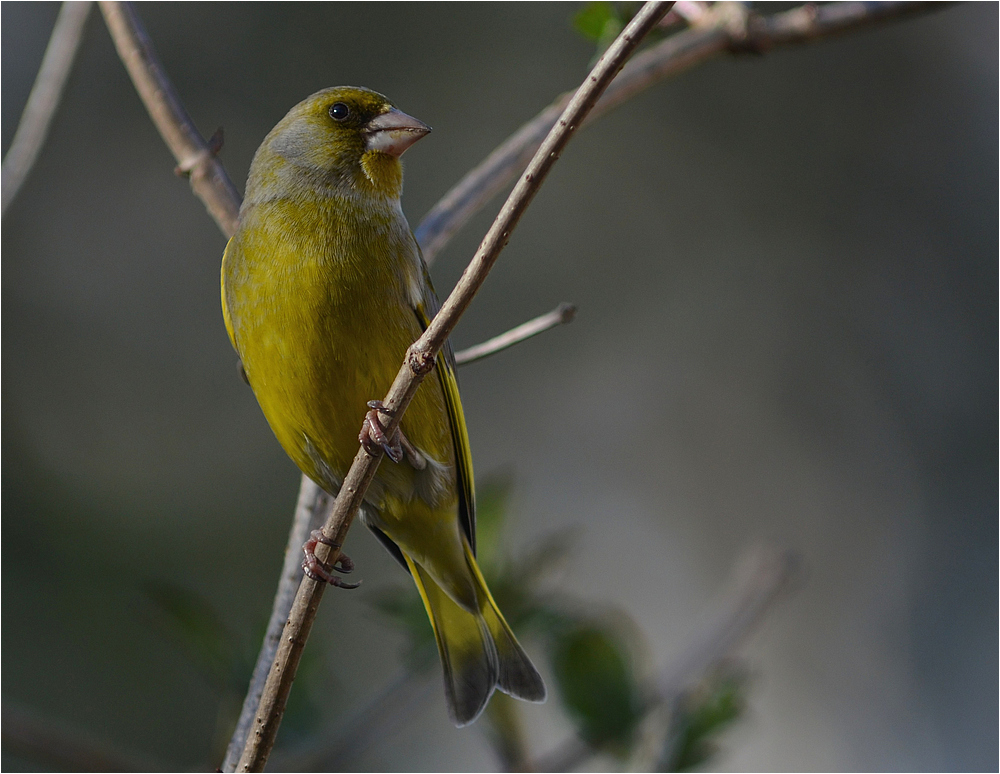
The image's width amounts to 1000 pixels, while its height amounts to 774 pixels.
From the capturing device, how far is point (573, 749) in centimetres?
268

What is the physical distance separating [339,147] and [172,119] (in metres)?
0.46

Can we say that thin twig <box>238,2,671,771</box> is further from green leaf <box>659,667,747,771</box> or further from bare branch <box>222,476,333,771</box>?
green leaf <box>659,667,747,771</box>

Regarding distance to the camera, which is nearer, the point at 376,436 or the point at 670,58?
the point at 376,436

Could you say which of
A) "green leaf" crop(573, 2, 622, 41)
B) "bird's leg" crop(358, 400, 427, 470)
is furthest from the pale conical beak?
"bird's leg" crop(358, 400, 427, 470)

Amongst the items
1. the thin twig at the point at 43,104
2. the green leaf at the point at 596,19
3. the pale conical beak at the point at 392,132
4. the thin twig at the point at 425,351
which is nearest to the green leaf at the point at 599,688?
the thin twig at the point at 425,351

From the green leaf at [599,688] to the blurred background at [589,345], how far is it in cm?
353

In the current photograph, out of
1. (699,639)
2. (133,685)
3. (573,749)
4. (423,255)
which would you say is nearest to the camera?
(423,255)

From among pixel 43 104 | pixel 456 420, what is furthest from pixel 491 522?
pixel 43 104

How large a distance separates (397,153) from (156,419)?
212 inches

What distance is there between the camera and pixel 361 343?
224 centimetres

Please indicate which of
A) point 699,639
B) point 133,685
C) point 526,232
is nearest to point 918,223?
point 526,232

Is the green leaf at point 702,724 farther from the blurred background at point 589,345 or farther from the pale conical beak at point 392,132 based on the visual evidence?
the blurred background at point 589,345

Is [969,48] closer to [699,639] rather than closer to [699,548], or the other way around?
[699,548]

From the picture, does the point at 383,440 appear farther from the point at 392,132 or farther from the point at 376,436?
the point at 392,132
